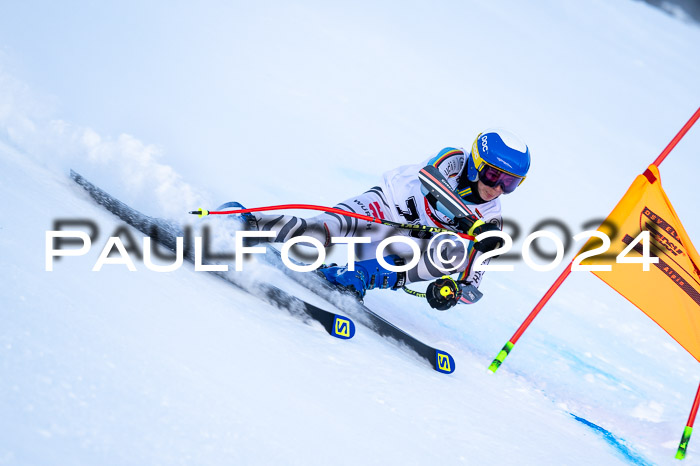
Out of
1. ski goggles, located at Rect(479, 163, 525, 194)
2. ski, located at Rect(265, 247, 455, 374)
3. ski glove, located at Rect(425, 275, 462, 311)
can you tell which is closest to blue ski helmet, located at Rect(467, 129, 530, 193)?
ski goggles, located at Rect(479, 163, 525, 194)

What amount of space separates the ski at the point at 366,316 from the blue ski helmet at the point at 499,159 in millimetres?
986

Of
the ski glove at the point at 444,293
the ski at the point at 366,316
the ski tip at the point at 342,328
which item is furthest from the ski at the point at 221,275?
the ski glove at the point at 444,293

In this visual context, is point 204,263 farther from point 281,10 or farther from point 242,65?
point 281,10

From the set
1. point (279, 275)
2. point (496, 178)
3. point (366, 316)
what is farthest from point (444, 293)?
point (279, 275)

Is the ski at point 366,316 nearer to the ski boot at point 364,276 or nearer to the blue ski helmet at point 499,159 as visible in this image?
the ski boot at point 364,276

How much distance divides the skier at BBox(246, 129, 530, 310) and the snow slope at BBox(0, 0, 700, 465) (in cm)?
33

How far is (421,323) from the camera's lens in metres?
4.06

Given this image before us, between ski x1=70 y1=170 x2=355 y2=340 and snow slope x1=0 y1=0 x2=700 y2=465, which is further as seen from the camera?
ski x1=70 y1=170 x2=355 y2=340

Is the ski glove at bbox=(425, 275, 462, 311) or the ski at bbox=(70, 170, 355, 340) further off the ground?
the ski glove at bbox=(425, 275, 462, 311)

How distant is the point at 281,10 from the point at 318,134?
6114 mm

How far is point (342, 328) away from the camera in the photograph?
268 cm

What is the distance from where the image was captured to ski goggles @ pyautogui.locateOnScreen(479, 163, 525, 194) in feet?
11.0

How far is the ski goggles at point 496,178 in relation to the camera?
335 cm

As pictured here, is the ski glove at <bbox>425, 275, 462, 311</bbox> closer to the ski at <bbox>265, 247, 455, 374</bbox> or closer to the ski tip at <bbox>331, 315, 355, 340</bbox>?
the ski at <bbox>265, 247, 455, 374</bbox>
